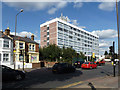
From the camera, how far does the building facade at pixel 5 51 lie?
25.3 metres

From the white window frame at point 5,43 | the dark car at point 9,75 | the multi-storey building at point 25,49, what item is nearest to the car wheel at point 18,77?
the dark car at point 9,75

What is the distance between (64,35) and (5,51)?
177 ft

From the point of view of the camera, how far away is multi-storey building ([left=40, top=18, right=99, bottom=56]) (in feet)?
243

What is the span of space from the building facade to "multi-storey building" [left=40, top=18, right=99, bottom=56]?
45.6 metres

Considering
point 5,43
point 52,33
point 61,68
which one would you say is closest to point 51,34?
point 52,33

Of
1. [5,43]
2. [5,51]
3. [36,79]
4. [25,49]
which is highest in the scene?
[5,43]

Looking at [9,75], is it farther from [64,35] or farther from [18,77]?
[64,35]

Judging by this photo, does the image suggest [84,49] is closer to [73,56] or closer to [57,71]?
[73,56]

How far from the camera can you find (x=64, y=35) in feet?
255

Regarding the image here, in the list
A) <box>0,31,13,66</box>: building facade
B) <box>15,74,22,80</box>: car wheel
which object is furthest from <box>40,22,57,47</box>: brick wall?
<box>15,74,22,80</box>: car wheel

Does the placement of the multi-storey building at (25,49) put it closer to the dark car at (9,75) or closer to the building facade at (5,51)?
the building facade at (5,51)

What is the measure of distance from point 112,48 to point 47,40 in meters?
67.0

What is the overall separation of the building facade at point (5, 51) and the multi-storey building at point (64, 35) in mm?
45597

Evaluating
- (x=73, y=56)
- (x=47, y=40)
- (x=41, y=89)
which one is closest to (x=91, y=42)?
(x=47, y=40)
